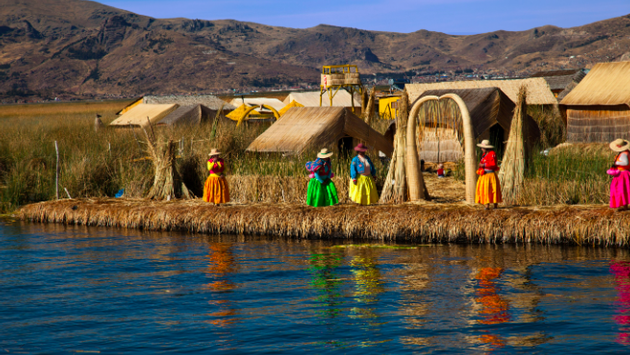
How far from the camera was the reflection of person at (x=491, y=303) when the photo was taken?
6.41 m

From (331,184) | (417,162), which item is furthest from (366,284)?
(417,162)

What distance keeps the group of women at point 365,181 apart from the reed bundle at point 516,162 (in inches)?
17.1

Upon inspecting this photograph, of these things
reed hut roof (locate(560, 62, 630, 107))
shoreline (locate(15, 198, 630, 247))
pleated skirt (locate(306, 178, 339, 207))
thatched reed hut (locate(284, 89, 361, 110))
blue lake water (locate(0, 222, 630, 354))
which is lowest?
blue lake water (locate(0, 222, 630, 354))

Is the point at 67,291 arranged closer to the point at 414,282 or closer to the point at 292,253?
the point at 292,253

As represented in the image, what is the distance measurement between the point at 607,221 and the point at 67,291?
288 inches

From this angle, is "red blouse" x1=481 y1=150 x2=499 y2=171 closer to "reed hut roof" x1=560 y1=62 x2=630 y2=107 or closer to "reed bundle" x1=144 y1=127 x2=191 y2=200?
"reed bundle" x1=144 y1=127 x2=191 y2=200

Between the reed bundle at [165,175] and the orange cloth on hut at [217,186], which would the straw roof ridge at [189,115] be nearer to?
the reed bundle at [165,175]

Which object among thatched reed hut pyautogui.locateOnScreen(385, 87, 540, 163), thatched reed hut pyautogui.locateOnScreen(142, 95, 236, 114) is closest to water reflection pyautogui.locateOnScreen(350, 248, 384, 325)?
thatched reed hut pyautogui.locateOnScreen(385, 87, 540, 163)

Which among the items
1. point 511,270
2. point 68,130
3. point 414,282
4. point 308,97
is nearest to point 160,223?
point 414,282

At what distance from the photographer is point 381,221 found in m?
10.6

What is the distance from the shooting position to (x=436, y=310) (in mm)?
Answer: 7160

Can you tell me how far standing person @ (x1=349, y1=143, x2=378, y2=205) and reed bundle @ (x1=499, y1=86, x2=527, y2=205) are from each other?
7.18 feet

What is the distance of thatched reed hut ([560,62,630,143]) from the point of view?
17859 mm

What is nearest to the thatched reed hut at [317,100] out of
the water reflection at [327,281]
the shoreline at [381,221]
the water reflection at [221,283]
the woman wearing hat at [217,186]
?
the shoreline at [381,221]
